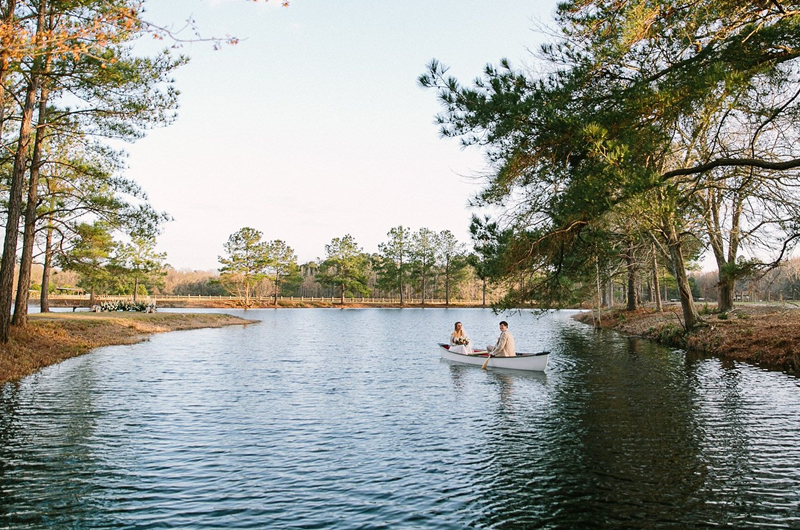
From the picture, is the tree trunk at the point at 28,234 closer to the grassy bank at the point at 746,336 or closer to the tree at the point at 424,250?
the grassy bank at the point at 746,336

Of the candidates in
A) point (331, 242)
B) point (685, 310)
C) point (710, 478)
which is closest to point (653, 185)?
point (710, 478)

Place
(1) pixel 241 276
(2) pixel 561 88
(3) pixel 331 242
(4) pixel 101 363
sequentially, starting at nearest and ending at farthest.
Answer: (2) pixel 561 88
(4) pixel 101 363
(1) pixel 241 276
(3) pixel 331 242

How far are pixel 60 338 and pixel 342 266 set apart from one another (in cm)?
7663

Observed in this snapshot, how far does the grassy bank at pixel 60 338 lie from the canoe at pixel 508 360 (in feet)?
47.2

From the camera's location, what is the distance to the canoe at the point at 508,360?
61.9ft

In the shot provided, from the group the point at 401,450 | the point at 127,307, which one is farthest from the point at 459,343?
the point at 127,307

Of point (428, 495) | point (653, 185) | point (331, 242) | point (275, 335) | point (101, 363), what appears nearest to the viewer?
point (428, 495)

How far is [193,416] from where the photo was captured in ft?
39.9

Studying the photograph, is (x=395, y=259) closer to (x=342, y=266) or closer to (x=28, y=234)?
(x=342, y=266)

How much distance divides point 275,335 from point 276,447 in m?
27.4

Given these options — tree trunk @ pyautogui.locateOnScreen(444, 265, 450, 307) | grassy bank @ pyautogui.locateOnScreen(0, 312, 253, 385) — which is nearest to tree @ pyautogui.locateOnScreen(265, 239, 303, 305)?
tree trunk @ pyautogui.locateOnScreen(444, 265, 450, 307)

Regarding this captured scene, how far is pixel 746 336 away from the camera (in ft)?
69.7

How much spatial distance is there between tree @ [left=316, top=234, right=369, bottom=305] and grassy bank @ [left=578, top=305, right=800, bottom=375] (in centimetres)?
7094

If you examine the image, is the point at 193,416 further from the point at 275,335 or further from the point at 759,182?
the point at 275,335
